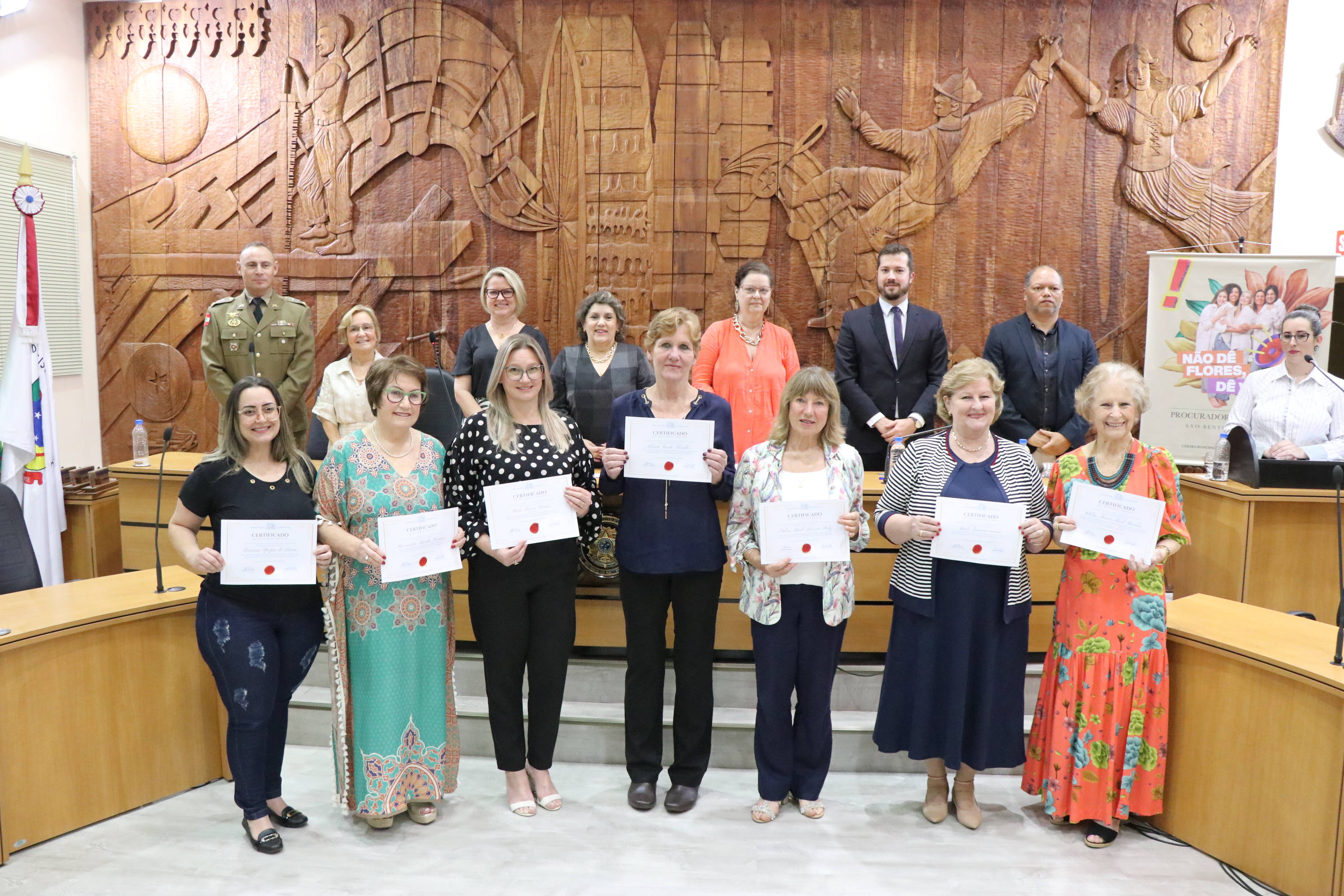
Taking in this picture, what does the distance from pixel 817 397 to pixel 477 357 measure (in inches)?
76.5

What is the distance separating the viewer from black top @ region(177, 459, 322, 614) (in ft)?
9.20

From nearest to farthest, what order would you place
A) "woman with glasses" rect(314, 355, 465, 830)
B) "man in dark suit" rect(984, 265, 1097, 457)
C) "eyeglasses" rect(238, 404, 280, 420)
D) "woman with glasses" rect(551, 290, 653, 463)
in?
1. "eyeglasses" rect(238, 404, 280, 420)
2. "woman with glasses" rect(314, 355, 465, 830)
3. "woman with glasses" rect(551, 290, 653, 463)
4. "man in dark suit" rect(984, 265, 1097, 457)

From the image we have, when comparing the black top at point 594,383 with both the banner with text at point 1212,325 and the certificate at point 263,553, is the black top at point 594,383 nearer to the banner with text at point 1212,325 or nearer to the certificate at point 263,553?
the certificate at point 263,553

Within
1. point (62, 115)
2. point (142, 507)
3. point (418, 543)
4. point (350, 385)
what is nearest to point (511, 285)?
point (350, 385)

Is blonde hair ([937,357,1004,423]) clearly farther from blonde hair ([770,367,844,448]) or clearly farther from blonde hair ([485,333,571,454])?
blonde hair ([485,333,571,454])

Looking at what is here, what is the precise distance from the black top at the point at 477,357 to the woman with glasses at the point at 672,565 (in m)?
1.22

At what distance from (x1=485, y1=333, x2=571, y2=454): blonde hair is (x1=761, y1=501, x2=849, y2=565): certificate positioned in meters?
0.74

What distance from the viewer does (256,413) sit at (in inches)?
110

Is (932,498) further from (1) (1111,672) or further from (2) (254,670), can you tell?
(2) (254,670)

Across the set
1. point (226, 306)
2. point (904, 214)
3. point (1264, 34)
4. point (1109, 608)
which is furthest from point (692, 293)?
point (1264, 34)

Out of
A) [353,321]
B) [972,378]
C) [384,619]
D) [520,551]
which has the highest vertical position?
[353,321]

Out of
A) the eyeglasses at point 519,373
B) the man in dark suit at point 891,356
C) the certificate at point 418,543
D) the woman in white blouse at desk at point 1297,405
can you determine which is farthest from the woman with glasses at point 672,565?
the woman in white blouse at desk at point 1297,405

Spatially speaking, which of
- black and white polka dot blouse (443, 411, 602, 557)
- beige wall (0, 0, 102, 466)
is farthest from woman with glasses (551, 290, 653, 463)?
beige wall (0, 0, 102, 466)

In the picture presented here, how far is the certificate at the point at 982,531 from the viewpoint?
288 cm
